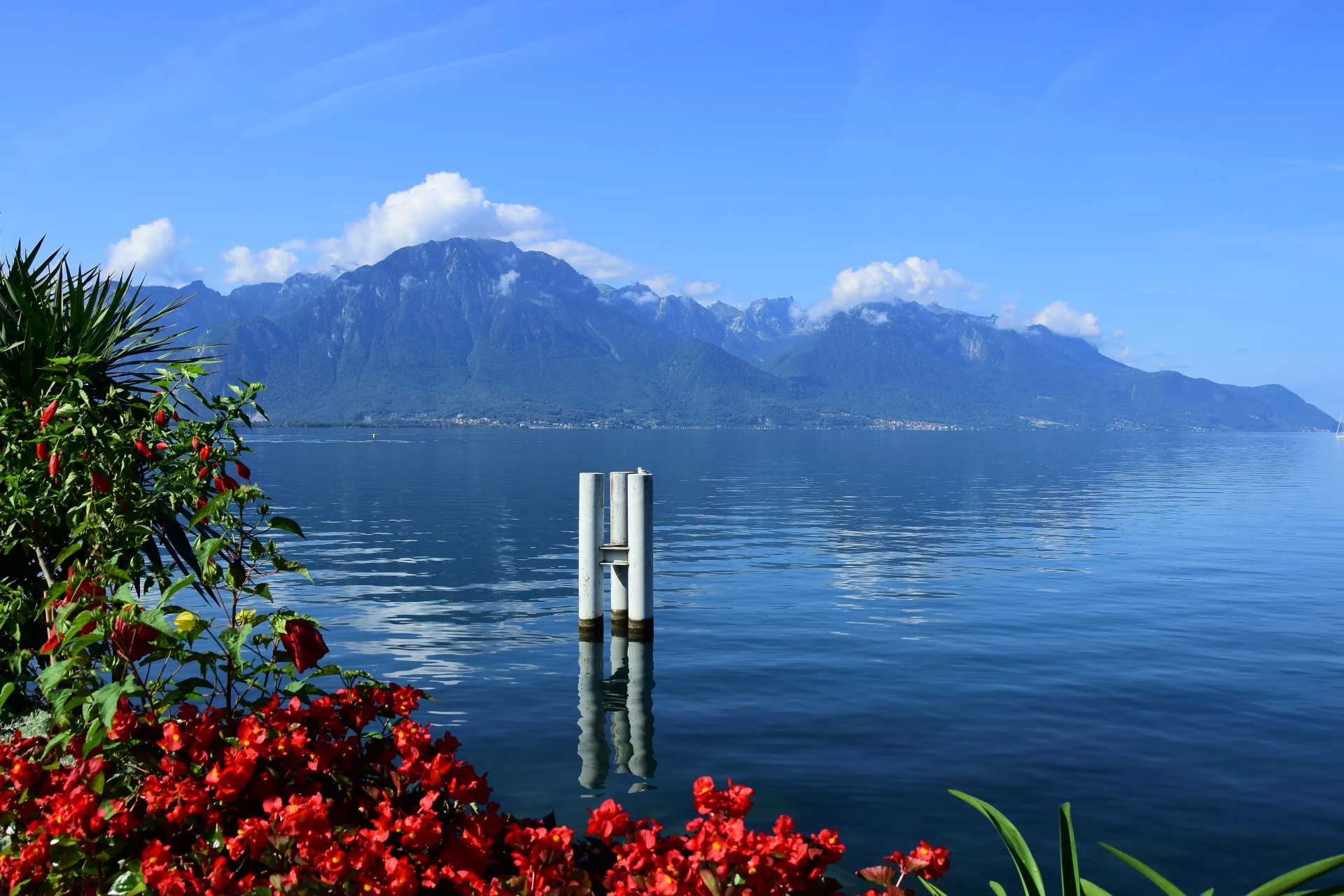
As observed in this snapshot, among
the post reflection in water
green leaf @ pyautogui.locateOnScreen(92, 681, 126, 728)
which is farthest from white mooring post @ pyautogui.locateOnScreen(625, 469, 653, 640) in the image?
green leaf @ pyautogui.locateOnScreen(92, 681, 126, 728)

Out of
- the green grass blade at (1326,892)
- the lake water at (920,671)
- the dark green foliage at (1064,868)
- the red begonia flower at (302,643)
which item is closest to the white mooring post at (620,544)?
the lake water at (920,671)

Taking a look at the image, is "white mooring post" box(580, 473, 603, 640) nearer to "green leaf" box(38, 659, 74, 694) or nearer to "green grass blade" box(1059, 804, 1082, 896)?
"green leaf" box(38, 659, 74, 694)

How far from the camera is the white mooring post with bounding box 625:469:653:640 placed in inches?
706

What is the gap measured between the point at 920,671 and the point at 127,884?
13947 millimetres

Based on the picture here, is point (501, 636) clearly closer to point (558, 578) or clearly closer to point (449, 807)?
point (558, 578)

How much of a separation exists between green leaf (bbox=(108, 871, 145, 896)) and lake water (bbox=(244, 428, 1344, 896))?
6221mm

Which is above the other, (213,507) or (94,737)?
(213,507)

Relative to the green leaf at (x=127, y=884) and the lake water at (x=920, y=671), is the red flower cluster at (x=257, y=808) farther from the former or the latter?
the lake water at (x=920, y=671)

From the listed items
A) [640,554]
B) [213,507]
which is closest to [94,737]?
[213,507]

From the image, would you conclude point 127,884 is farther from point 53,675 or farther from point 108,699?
point 53,675

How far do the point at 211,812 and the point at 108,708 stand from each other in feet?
2.10

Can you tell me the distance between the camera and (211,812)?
15.3 ft

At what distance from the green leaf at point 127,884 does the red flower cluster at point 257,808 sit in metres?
0.04

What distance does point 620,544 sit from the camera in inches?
727
